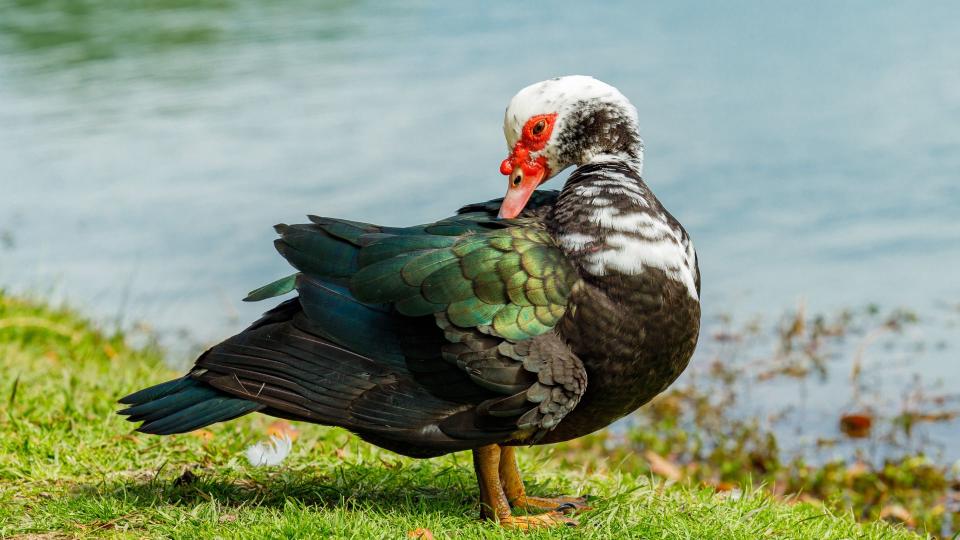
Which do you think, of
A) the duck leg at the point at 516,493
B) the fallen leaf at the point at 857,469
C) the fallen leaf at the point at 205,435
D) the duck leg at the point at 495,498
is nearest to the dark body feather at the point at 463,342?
the duck leg at the point at 495,498

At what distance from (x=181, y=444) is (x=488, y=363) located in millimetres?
1743

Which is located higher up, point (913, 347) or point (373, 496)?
point (913, 347)

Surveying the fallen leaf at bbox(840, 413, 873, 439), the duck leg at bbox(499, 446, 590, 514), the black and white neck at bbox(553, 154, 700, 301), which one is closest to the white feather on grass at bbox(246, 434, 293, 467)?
the duck leg at bbox(499, 446, 590, 514)

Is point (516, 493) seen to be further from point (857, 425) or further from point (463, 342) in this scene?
point (857, 425)

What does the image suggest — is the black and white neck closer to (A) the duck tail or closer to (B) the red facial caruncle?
(B) the red facial caruncle

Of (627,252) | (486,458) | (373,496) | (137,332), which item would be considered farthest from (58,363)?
(627,252)

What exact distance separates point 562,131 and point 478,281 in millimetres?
620

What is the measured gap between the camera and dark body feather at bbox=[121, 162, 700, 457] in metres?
3.32

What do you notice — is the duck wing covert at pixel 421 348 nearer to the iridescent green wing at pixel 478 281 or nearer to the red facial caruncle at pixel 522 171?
the iridescent green wing at pixel 478 281

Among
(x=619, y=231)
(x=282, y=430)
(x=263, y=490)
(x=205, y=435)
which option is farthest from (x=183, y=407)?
(x=282, y=430)

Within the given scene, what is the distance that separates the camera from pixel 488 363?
3299mm

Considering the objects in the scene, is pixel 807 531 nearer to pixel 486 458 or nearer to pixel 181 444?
pixel 486 458

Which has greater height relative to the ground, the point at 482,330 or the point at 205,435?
the point at 482,330

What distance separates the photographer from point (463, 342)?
10.9 ft
